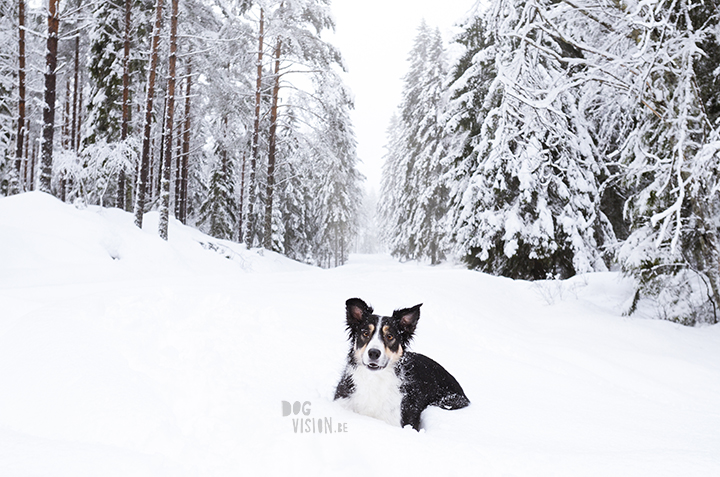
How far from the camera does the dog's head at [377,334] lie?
3.15 metres

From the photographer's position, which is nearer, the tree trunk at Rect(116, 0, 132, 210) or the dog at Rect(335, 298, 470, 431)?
the dog at Rect(335, 298, 470, 431)

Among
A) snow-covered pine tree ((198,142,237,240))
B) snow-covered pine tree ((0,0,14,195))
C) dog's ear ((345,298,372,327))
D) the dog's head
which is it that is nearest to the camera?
the dog's head

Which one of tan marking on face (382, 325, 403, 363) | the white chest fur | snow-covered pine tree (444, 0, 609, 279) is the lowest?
the white chest fur

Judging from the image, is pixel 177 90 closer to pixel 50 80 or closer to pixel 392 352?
pixel 50 80

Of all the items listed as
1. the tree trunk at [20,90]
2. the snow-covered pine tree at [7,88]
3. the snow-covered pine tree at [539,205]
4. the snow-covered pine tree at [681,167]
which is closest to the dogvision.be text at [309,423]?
the snow-covered pine tree at [681,167]

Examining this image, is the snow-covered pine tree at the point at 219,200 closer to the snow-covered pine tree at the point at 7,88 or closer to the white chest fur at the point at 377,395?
the snow-covered pine tree at the point at 7,88

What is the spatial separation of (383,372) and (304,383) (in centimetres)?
100

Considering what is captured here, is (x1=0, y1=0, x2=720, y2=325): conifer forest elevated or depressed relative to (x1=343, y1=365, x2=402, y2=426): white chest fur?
elevated

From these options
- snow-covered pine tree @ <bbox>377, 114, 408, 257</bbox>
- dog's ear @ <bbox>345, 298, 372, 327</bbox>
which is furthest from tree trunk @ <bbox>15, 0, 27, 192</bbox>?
snow-covered pine tree @ <bbox>377, 114, 408, 257</bbox>

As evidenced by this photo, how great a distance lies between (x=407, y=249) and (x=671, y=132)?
2335 centimetres

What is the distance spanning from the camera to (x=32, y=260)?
7711 millimetres

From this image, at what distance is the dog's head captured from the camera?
315 cm

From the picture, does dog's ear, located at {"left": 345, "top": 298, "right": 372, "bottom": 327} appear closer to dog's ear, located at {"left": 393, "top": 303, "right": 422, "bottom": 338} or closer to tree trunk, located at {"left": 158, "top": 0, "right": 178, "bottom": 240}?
dog's ear, located at {"left": 393, "top": 303, "right": 422, "bottom": 338}

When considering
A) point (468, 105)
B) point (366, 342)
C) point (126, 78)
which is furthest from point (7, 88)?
point (366, 342)
